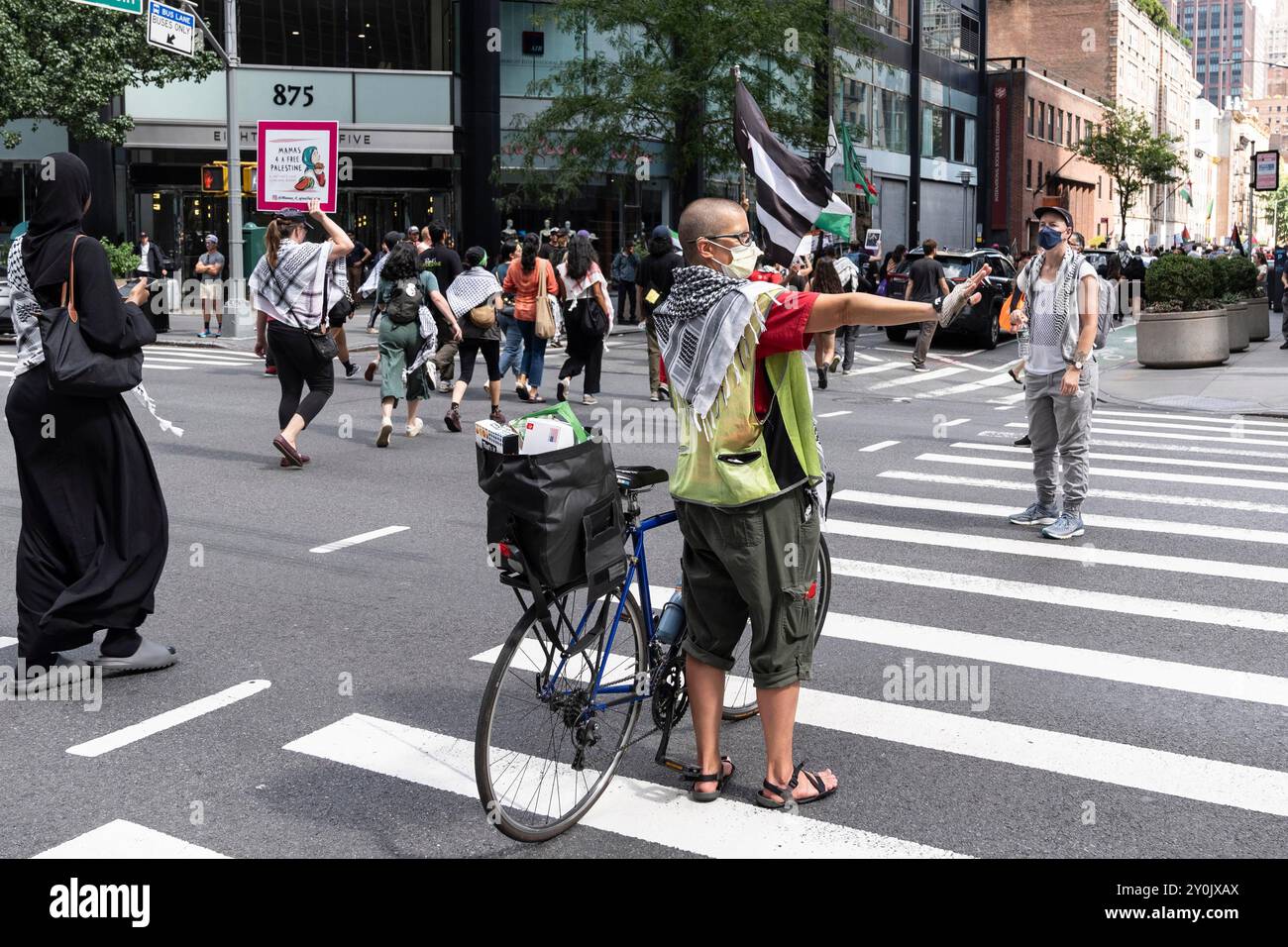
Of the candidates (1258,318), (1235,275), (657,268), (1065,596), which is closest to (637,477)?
(1065,596)

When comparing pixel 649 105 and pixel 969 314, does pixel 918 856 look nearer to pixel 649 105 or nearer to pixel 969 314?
pixel 969 314

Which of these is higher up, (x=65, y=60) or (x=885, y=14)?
(x=885, y=14)

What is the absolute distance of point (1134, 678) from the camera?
6141 mm

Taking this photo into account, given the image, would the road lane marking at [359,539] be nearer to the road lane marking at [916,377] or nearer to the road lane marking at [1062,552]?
the road lane marking at [1062,552]

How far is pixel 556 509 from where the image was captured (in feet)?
13.4

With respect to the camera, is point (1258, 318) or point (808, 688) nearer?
point (808, 688)

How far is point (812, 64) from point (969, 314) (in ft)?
32.3

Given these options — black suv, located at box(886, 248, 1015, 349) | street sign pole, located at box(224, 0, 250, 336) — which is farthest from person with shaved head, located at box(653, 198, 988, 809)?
street sign pole, located at box(224, 0, 250, 336)

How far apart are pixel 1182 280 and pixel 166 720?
64.5 ft

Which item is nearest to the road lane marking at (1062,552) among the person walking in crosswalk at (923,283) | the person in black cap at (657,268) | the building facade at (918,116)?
the person in black cap at (657,268)

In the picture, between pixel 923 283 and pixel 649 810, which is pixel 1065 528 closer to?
pixel 649 810

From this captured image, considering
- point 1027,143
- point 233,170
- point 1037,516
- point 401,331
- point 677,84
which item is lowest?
point 1037,516

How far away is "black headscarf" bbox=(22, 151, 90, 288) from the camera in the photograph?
5.68 meters
